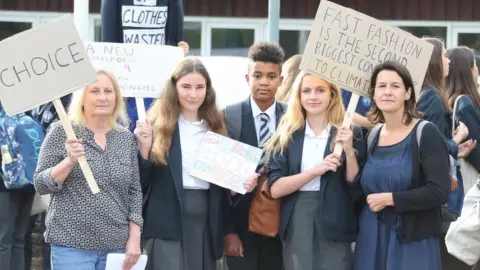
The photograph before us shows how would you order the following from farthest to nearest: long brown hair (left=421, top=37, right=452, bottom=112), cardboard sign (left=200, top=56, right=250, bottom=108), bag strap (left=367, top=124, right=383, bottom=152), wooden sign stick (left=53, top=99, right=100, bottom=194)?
cardboard sign (left=200, top=56, right=250, bottom=108), long brown hair (left=421, top=37, right=452, bottom=112), bag strap (left=367, top=124, right=383, bottom=152), wooden sign stick (left=53, top=99, right=100, bottom=194)

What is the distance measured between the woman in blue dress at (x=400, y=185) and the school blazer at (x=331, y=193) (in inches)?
3.0

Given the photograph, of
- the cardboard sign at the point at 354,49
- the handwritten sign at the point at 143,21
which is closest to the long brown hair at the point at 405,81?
the cardboard sign at the point at 354,49

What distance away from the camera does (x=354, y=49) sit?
5535 mm

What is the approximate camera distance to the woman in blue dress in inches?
203

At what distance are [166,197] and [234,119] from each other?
73 centimetres

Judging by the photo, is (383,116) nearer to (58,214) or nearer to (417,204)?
(417,204)

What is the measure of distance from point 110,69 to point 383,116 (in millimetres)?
1648

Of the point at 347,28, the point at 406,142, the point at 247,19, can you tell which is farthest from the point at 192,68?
the point at 247,19

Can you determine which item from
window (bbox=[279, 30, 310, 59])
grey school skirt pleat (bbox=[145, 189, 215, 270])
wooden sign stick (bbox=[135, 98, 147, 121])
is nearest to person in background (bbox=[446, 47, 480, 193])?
grey school skirt pleat (bbox=[145, 189, 215, 270])

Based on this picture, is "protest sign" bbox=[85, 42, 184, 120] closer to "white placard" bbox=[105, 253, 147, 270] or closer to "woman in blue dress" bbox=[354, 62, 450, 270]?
"white placard" bbox=[105, 253, 147, 270]

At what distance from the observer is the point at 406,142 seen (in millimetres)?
5238

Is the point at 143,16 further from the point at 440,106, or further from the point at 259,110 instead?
the point at 440,106

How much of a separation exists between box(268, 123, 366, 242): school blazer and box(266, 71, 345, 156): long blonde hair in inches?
1.4

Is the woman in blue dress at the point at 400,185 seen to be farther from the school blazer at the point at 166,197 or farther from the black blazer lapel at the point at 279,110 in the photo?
the school blazer at the point at 166,197
